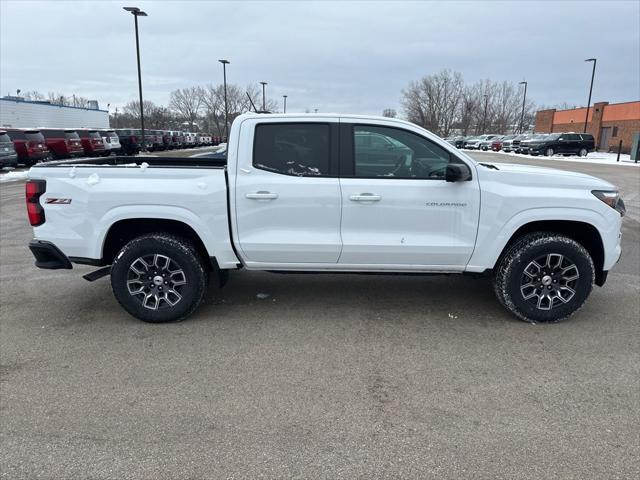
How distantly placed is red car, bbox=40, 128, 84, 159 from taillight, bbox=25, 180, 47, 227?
2050cm

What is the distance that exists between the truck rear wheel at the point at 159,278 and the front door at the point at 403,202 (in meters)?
1.37

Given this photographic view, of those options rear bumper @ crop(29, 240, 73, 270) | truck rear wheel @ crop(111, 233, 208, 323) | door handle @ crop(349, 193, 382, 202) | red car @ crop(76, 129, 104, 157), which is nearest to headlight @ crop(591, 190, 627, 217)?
door handle @ crop(349, 193, 382, 202)

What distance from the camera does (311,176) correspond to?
4332 mm

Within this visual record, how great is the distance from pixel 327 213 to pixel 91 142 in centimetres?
2447

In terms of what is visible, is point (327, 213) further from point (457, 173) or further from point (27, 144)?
point (27, 144)

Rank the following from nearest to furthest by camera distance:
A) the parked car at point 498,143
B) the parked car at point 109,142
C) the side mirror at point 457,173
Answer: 1. the side mirror at point 457,173
2. the parked car at point 109,142
3. the parked car at point 498,143

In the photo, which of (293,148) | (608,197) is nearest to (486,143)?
(608,197)

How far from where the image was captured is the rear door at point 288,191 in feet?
14.1

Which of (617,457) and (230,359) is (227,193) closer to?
(230,359)

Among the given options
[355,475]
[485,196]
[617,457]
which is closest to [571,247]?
[485,196]

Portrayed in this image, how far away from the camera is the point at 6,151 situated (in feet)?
63.0

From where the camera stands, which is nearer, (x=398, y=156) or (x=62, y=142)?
(x=398, y=156)

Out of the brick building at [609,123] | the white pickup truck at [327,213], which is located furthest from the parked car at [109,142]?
the brick building at [609,123]

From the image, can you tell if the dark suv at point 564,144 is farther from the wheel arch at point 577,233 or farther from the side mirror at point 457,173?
the side mirror at point 457,173
